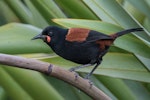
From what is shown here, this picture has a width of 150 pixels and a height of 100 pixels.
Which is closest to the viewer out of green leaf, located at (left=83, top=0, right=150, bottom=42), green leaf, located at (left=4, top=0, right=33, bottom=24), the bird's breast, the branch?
the branch

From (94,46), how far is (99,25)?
0.07 meters

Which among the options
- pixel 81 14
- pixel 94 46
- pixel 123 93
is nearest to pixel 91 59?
→ pixel 94 46

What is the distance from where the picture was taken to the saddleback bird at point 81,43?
1172 mm

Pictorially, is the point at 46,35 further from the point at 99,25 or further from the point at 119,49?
the point at 119,49

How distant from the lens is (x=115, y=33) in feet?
3.92

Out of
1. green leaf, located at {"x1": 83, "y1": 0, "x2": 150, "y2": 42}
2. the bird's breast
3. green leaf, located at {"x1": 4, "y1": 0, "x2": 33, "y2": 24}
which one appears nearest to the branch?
the bird's breast

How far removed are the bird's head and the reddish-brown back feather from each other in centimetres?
3

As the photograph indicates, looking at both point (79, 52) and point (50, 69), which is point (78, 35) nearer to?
point (79, 52)

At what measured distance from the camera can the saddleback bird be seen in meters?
1.17

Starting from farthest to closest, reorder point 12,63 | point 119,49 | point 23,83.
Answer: point 119,49 → point 23,83 → point 12,63

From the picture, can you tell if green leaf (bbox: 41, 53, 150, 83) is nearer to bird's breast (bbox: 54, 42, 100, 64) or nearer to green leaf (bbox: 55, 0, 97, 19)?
bird's breast (bbox: 54, 42, 100, 64)

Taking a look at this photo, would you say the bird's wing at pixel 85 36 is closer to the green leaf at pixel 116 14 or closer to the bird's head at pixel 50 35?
the bird's head at pixel 50 35

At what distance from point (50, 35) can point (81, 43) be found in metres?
0.08

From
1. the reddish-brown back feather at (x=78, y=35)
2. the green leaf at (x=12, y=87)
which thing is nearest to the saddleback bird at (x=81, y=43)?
the reddish-brown back feather at (x=78, y=35)
